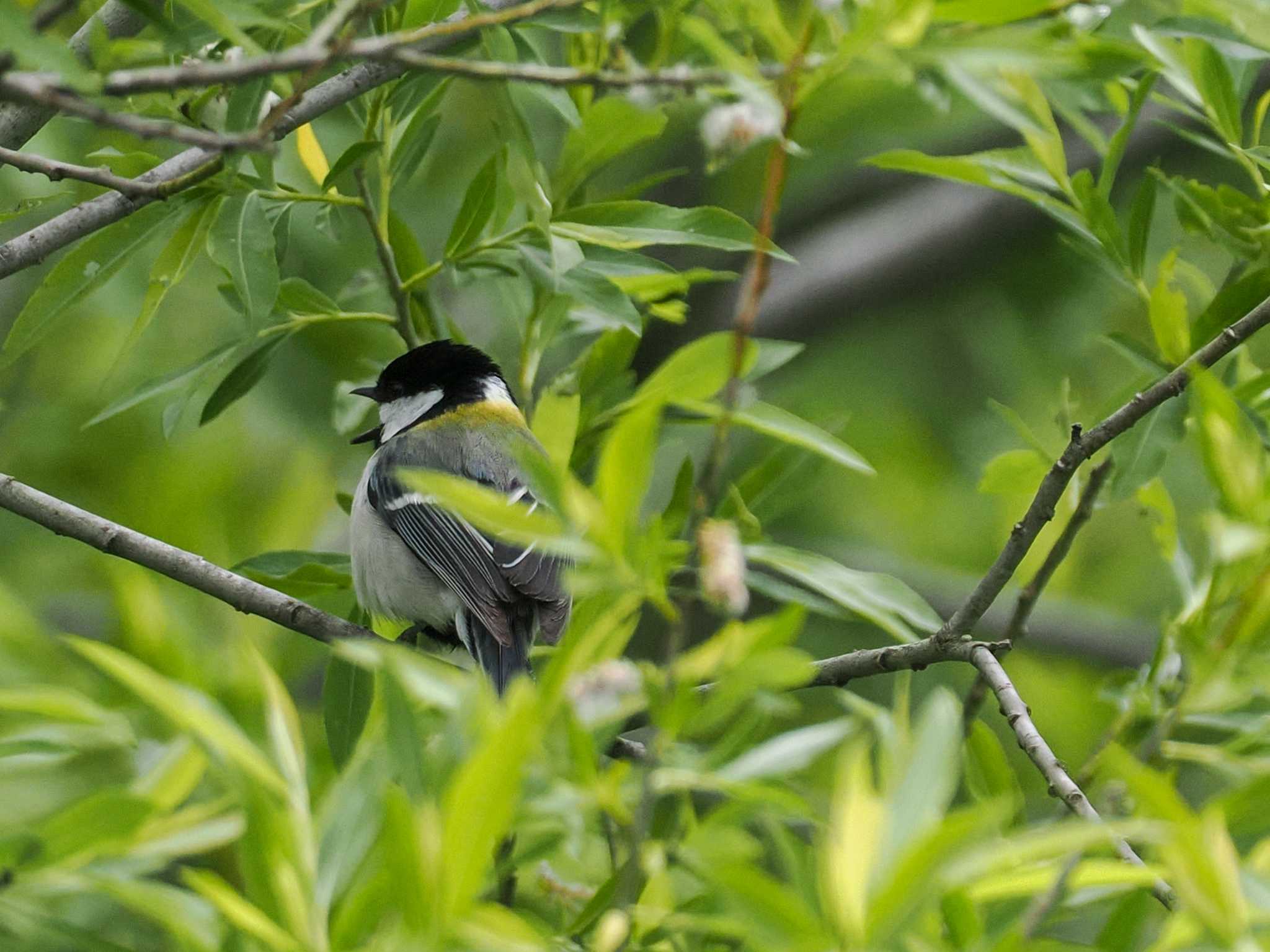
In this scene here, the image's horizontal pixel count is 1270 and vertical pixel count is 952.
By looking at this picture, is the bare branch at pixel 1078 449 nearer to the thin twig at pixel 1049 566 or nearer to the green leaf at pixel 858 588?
the thin twig at pixel 1049 566

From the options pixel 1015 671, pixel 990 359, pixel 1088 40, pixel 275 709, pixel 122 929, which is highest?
pixel 1088 40

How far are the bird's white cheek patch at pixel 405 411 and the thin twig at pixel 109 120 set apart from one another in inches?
98.0

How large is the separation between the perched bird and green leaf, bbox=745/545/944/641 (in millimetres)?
1045

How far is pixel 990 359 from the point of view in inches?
239

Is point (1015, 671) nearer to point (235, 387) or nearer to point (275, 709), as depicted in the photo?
point (235, 387)

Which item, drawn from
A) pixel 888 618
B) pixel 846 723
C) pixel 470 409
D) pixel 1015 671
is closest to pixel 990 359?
pixel 1015 671

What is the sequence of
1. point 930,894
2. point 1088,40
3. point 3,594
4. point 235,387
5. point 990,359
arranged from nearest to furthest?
point 930,894 → point 1088,40 → point 3,594 → point 235,387 → point 990,359

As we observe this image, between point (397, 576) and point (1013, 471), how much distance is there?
1538 millimetres

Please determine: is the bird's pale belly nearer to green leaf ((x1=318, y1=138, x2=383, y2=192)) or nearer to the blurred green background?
the blurred green background

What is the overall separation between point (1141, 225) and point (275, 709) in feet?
6.07

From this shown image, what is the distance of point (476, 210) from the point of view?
2.76 metres

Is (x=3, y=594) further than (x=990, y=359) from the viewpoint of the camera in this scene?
No

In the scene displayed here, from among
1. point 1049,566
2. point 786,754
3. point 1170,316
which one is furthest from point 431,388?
Answer: point 786,754

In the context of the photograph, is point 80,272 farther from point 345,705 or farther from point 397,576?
point 397,576
